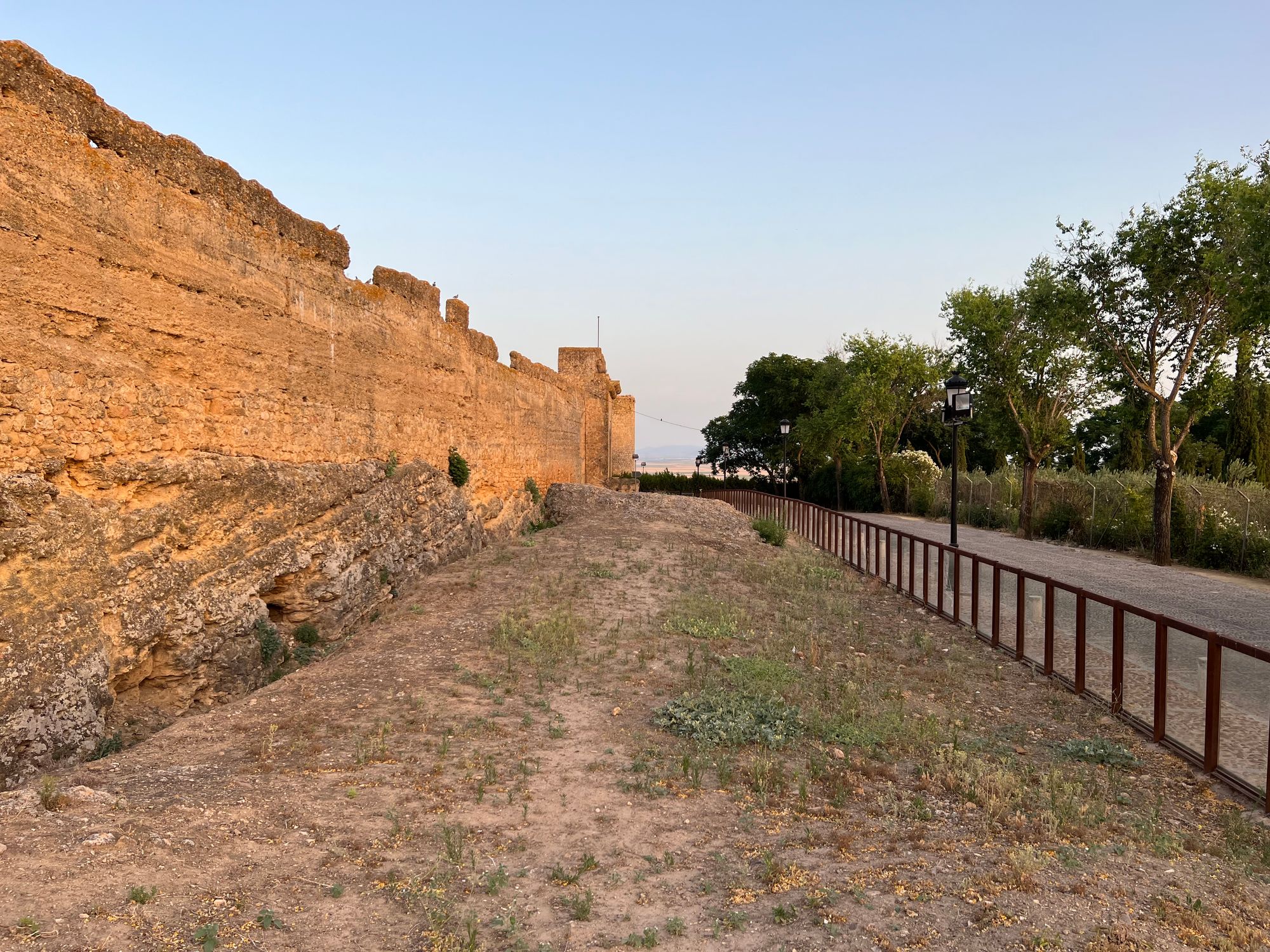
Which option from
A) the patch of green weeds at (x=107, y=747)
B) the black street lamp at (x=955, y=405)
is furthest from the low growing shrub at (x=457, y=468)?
the black street lamp at (x=955, y=405)

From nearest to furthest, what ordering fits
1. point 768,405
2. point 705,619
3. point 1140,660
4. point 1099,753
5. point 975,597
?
1. point 1099,753
2. point 1140,660
3. point 705,619
4. point 975,597
5. point 768,405

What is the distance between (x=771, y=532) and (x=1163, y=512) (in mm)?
8346

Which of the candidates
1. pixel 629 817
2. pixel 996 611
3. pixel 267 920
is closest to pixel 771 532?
pixel 996 611

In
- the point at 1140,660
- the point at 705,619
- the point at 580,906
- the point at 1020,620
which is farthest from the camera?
the point at 705,619

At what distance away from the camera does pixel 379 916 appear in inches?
135

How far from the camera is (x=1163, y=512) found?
56.8 ft

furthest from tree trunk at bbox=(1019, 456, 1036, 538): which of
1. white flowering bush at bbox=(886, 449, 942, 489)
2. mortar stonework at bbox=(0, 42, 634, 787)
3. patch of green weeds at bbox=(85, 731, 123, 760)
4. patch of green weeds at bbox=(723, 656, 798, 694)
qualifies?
patch of green weeds at bbox=(85, 731, 123, 760)

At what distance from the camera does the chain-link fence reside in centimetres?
1620

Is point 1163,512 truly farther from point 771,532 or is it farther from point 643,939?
point 643,939

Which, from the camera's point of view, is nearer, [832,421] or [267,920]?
[267,920]

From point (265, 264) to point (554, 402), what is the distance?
10.8 metres

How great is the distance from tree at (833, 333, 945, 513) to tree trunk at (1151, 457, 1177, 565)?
57.3 feet

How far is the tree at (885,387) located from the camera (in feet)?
119

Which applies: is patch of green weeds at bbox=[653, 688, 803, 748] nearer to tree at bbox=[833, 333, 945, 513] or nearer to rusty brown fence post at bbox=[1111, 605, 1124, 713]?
rusty brown fence post at bbox=[1111, 605, 1124, 713]
